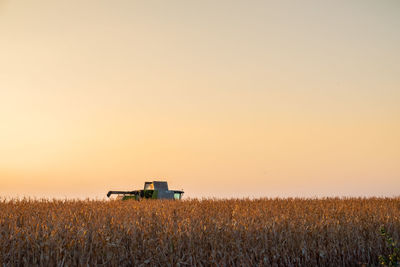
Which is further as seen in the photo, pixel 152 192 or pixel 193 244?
pixel 152 192

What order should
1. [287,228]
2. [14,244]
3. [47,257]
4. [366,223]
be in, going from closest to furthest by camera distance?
[47,257]
[14,244]
[287,228]
[366,223]

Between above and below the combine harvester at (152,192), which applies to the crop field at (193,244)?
below

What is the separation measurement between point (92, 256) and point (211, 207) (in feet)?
24.6

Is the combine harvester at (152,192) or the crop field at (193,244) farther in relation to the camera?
the combine harvester at (152,192)

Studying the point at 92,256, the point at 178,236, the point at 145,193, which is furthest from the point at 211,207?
the point at 145,193

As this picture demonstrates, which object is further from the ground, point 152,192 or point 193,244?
point 152,192

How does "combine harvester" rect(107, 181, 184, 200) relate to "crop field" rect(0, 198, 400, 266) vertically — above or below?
above

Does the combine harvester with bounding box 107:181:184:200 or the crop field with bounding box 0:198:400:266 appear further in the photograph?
A: the combine harvester with bounding box 107:181:184:200

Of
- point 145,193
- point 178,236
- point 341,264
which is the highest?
point 145,193

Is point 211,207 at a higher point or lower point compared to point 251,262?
higher

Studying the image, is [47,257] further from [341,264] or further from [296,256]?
[341,264]

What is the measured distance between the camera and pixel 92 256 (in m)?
8.14

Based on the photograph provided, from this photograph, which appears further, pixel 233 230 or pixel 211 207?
pixel 211 207

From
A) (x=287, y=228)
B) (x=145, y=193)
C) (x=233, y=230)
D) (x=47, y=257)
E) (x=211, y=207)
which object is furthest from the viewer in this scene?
(x=145, y=193)
